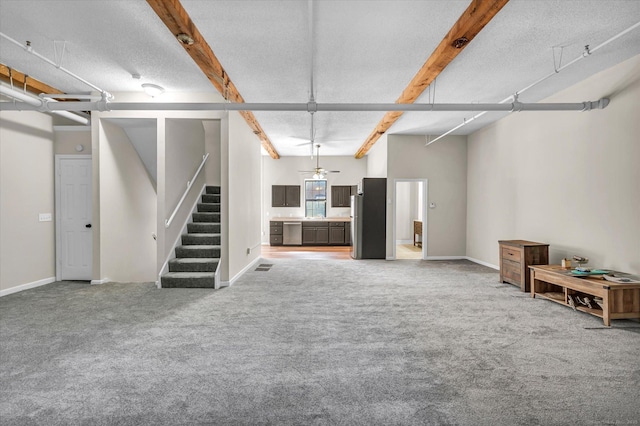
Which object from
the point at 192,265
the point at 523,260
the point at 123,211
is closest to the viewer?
the point at 523,260

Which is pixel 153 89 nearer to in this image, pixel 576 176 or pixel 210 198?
pixel 210 198

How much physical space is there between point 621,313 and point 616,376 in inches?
62.7

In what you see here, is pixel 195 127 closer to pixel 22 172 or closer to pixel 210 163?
pixel 210 163

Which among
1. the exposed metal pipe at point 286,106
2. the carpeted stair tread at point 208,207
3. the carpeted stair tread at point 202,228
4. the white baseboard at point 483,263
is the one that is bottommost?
the white baseboard at point 483,263

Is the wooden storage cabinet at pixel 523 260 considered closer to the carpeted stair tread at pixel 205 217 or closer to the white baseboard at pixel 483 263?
the white baseboard at pixel 483 263

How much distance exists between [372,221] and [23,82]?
6.94 meters

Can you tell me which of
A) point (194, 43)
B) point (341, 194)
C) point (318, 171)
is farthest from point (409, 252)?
point (194, 43)

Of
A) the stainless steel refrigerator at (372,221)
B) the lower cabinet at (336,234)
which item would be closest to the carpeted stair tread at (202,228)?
the stainless steel refrigerator at (372,221)

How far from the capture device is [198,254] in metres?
5.82

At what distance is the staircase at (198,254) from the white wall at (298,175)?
4.42 metres

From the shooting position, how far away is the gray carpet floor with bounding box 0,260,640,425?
2043 millimetres

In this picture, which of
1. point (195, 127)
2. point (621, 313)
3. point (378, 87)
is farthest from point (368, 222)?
point (621, 313)

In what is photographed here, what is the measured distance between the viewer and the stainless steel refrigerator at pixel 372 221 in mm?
8258

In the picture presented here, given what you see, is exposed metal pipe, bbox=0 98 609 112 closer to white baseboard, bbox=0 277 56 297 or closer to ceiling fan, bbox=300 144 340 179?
white baseboard, bbox=0 277 56 297
